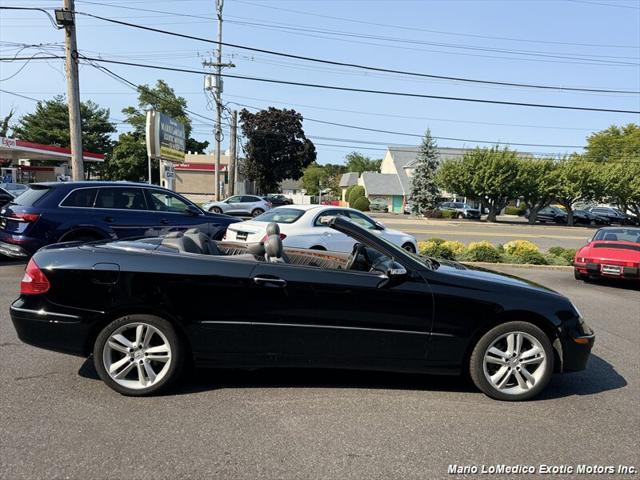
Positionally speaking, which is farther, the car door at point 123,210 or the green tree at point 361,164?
the green tree at point 361,164

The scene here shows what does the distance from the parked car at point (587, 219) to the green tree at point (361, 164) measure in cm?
6373

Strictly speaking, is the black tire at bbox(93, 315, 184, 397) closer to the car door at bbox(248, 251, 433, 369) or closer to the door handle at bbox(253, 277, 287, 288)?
the car door at bbox(248, 251, 433, 369)

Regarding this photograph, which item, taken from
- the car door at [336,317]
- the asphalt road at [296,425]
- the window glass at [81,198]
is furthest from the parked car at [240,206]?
the car door at [336,317]

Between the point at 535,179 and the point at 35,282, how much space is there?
44232mm

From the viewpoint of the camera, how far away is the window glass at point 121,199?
870 centimetres

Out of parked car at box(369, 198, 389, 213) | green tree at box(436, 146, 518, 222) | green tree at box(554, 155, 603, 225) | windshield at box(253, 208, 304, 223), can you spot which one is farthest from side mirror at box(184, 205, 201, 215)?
parked car at box(369, 198, 389, 213)

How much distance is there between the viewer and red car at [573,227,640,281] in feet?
31.3

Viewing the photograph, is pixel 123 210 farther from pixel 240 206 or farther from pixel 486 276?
pixel 240 206

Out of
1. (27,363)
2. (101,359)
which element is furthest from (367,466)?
(27,363)

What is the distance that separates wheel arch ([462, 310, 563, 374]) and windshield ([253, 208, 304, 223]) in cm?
578

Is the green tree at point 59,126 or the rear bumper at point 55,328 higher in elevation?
the green tree at point 59,126

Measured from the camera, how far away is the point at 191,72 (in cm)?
1847

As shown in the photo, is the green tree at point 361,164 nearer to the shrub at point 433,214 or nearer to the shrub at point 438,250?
the shrub at point 433,214

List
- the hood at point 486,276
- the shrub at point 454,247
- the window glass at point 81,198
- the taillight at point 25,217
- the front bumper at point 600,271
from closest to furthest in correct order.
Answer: the hood at point 486,276 < the taillight at point 25,217 < the window glass at point 81,198 < the front bumper at point 600,271 < the shrub at point 454,247
